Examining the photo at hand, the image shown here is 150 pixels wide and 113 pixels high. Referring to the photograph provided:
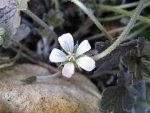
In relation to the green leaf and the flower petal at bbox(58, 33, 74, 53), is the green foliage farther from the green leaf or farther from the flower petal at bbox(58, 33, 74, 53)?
the green leaf

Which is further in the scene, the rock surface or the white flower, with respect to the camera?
the rock surface

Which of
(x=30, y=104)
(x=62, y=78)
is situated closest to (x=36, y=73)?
(x=62, y=78)

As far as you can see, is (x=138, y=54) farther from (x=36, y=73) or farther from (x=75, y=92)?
(x=36, y=73)

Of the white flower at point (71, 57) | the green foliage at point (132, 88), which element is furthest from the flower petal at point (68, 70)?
the green foliage at point (132, 88)

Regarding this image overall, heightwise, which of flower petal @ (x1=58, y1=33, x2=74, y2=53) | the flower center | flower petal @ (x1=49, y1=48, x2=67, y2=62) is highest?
flower petal @ (x1=58, y1=33, x2=74, y2=53)

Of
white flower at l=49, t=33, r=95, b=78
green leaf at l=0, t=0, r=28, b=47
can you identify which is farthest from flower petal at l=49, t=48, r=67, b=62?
green leaf at l=0, t=0, r=28, b=47

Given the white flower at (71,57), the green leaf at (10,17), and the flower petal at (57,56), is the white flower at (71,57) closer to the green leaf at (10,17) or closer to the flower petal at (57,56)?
the flower petal at (57,56)
